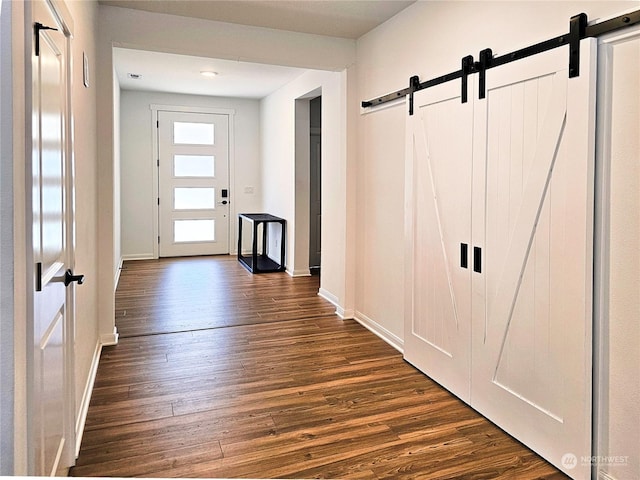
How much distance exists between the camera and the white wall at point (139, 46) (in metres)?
3.55

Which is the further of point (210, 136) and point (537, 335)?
point (210, 136)

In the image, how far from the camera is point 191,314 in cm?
457

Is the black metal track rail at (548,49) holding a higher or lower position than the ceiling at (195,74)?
lower

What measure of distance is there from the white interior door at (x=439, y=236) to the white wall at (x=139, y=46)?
1538mm

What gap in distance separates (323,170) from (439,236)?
236 centimetres

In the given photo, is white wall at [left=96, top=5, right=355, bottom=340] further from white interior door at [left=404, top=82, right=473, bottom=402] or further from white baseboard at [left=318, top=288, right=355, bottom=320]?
white baseboard at [left=318, top=288, right=355, bottom=320]

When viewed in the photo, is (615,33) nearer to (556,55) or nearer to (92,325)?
(556,55)

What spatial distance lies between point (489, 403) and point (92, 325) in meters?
2.56

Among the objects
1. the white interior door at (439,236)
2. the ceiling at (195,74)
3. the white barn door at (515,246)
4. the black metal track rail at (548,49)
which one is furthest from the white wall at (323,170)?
the black metal track rail at (548,49)

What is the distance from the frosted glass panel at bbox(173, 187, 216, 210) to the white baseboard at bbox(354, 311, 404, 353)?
4.55 metres

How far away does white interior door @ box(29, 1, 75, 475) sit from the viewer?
1.38 meters

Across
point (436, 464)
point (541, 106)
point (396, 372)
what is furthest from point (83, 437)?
point (541, 106)

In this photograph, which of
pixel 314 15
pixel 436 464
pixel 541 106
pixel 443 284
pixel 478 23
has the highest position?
pixel 314 15

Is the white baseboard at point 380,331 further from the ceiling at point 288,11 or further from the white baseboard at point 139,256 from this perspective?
the white baseboard at point 139,256
